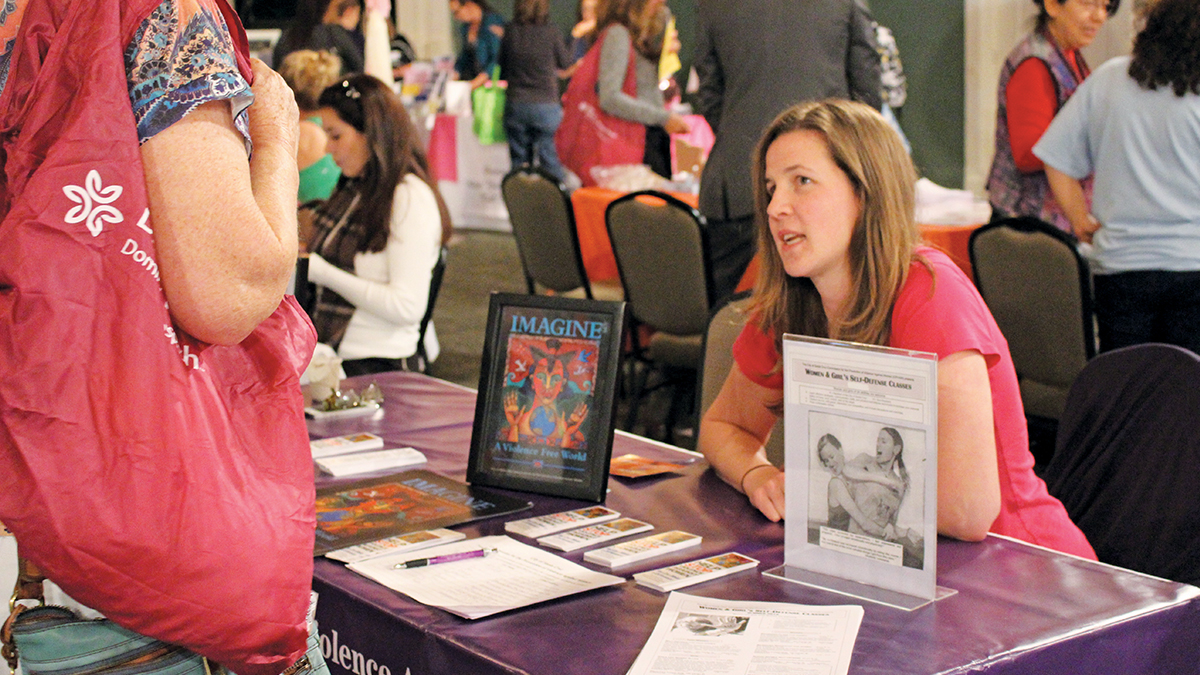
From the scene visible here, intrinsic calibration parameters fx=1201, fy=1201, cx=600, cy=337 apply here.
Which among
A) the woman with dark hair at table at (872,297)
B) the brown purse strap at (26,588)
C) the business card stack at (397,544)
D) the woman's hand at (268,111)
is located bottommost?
the business card stack at (397,544)

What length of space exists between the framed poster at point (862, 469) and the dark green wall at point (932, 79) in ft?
21.8

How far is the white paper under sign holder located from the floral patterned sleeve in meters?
0.74

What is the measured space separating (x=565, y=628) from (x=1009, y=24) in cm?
681

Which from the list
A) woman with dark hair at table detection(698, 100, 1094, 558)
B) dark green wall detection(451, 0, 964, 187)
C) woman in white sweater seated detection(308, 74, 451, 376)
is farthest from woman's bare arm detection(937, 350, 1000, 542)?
dark green wall detection(451, 0, 964, 187)

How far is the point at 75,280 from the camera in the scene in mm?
967

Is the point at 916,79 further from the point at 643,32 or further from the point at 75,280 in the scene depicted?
the point at 75,280

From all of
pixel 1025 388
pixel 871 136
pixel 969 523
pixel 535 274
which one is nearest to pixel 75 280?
pixel 969 523

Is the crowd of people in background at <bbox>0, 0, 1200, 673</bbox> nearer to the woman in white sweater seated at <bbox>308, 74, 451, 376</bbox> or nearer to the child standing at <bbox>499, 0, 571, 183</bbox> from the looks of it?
the woman in white sweater seated at <bbox>308, 74, 451, 376</bbox>

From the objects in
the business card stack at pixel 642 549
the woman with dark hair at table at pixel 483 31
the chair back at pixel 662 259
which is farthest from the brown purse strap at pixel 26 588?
the woman with dark hair at table at pixel 483 31

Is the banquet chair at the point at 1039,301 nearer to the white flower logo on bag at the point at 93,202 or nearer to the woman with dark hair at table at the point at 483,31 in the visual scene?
the white flower logo on bag at the point at 93,202

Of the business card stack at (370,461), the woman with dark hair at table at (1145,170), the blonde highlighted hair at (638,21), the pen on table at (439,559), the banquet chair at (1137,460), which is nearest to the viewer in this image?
the pen on table at (439,559)

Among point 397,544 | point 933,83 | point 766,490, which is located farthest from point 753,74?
point 933,83

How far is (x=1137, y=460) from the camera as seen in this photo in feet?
6.10

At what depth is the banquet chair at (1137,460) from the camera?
177 centimetres
